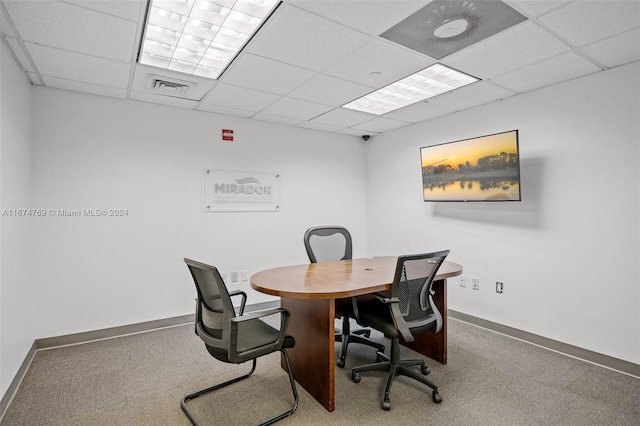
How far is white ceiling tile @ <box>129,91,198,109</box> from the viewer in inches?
139

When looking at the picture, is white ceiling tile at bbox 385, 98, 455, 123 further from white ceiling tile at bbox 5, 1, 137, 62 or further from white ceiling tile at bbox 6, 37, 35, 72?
white ceiling tile at bbox 6, 37, 35, 72

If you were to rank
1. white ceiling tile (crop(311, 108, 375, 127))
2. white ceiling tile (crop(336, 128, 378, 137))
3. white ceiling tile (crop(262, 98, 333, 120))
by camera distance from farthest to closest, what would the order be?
white ceiling tile (crop(336, 128, 378, 137)), white ceiling tile (crop(311, 108, 375, 127)), white ceiling tile (crop(262, 98, 333, 120))

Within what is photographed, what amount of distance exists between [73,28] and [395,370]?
3.28m

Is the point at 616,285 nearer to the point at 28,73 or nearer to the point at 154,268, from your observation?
the point at 154,268

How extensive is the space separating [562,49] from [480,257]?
7.37ft

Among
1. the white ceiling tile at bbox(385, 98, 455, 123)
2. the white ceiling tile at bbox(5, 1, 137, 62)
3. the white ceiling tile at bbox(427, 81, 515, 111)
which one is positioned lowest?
the white ceiling tile at bbox(427, 81, 515, 111)

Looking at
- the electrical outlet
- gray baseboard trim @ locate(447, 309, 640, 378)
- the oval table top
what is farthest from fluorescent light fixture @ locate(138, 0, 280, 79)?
gray baseboard trim @ locate(447, 309, 640, 378)

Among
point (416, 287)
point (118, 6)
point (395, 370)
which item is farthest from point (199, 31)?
point (395, 370)

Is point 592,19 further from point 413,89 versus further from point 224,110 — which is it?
point 224,110

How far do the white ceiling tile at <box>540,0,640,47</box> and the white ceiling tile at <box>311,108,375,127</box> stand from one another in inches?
87.7

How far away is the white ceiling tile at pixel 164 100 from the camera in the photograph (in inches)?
139

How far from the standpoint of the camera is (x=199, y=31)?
2.38 m

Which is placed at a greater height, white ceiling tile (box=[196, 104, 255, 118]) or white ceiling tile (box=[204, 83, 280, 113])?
white ceiling tile (box=[196, 104, 255, 118])

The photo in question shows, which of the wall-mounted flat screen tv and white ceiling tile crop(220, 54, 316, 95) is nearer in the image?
white ceiling tile crop(220, 54, 316, 95)
